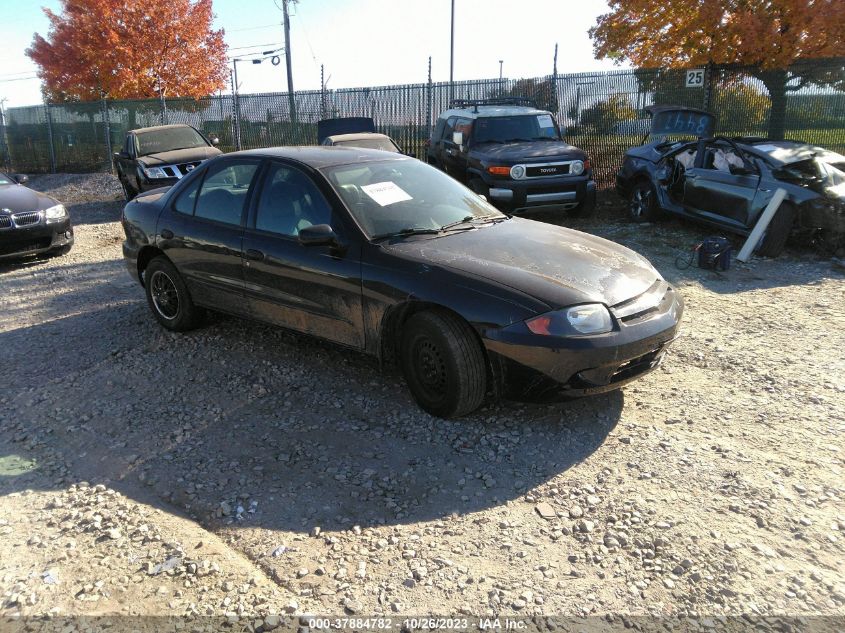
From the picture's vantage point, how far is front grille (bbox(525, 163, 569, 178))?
411 inches

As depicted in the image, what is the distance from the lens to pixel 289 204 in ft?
16.2

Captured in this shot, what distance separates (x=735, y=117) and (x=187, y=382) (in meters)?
11.5

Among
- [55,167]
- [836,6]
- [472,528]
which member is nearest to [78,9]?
[55,167]

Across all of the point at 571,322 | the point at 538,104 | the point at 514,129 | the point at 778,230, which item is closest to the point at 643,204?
the point at 514,129

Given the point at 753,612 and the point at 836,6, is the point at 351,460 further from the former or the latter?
the point at 836,6

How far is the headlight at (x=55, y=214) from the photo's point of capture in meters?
9.40

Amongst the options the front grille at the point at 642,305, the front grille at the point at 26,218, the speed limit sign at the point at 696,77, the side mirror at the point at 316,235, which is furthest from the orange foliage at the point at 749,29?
the front grille at the point at 26,218

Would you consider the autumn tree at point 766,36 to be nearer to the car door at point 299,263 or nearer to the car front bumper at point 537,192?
the car front bumper at point 537,192

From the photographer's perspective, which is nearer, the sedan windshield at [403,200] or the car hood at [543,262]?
the car hood at [543,262]

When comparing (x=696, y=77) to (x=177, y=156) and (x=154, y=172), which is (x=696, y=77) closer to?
(x=177, y=156)

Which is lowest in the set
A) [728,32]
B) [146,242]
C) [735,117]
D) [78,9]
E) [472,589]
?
[472,589]

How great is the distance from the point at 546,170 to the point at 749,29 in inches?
225

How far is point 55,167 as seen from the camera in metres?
23.8

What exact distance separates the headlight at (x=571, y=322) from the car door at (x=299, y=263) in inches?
49.5
